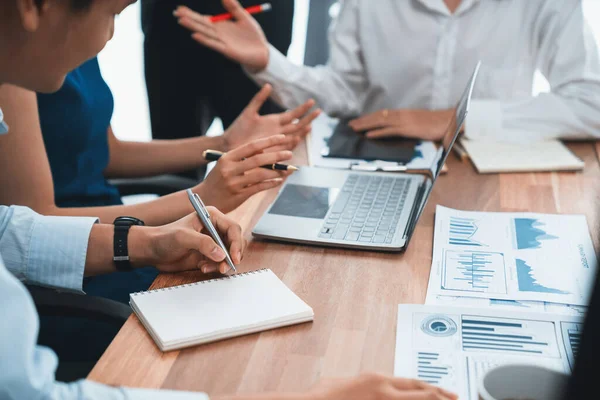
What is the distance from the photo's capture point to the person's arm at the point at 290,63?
6.20 feet

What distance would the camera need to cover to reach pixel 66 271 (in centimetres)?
121

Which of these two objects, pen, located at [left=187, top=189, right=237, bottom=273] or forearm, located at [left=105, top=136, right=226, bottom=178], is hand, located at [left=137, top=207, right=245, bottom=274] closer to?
pen, located at [left=187, top=189, right=237, bottom=273]

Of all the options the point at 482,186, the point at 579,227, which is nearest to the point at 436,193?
the point at 482,186

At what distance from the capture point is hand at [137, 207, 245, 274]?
1.15 m

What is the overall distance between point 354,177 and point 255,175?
0.25 meters

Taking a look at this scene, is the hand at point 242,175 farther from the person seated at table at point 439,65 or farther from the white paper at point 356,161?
the person seated at table at point 439,65

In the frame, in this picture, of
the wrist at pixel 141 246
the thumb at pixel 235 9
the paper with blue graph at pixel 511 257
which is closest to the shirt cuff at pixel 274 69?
the thumb at pixel 235 9

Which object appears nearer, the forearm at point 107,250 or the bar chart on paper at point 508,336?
the bar chart on paper at point 508,336

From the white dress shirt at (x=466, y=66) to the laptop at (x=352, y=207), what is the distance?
0.37 m

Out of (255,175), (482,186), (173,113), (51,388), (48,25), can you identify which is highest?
(48,25)

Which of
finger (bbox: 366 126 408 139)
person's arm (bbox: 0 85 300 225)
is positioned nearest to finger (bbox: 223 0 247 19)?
finger (bbox: 366 126 408 139)

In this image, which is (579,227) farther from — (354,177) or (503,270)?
(354,177)

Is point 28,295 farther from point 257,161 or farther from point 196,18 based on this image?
point 196,18

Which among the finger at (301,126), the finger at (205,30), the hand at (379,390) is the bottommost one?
the finger at (301,126)
